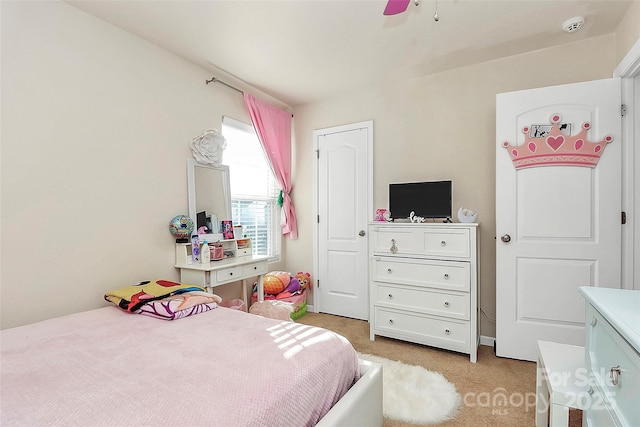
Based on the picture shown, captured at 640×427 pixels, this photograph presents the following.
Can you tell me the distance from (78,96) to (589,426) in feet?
10.4

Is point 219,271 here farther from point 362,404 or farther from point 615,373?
point 615,373

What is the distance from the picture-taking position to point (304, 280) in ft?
11.9

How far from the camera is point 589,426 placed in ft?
3.75

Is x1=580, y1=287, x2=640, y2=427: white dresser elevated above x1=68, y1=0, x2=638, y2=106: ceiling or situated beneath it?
situated beneath

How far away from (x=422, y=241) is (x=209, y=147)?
6.84ft

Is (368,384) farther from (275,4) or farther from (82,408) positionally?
(275,4)

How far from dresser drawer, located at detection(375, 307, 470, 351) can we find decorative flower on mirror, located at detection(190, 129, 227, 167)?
6.79 feet

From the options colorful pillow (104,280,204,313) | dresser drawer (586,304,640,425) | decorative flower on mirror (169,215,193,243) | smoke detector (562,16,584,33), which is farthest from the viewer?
decorative flower on mirror (169,215,193,243)

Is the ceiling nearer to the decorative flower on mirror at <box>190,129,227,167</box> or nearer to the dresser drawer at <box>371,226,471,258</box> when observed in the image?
the decorative flower on mirror at <box>190,129,227,167</box>

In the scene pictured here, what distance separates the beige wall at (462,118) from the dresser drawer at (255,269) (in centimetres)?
137

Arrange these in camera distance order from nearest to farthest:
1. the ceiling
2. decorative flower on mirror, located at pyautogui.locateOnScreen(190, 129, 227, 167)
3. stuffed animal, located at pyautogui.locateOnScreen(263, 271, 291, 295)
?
the ceiling → decorative flower on mirror, located at pyautogui.locateOnScreen(190, 129, 227, 167) → stuffed animal, located at pyautogui.locateOnScreen(263, 271, 291, 295)

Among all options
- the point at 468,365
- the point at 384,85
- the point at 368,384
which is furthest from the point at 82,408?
the point at 384,85

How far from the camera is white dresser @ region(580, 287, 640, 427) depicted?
2.65ft

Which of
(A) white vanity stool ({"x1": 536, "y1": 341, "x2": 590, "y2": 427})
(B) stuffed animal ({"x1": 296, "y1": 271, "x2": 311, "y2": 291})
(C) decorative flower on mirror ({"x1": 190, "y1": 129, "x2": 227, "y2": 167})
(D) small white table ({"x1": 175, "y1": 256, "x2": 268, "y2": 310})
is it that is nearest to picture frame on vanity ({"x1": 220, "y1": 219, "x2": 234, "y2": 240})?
(D) small white table ({"x1": 175, "y1": 256, "x2": 268, "y2": 310})
